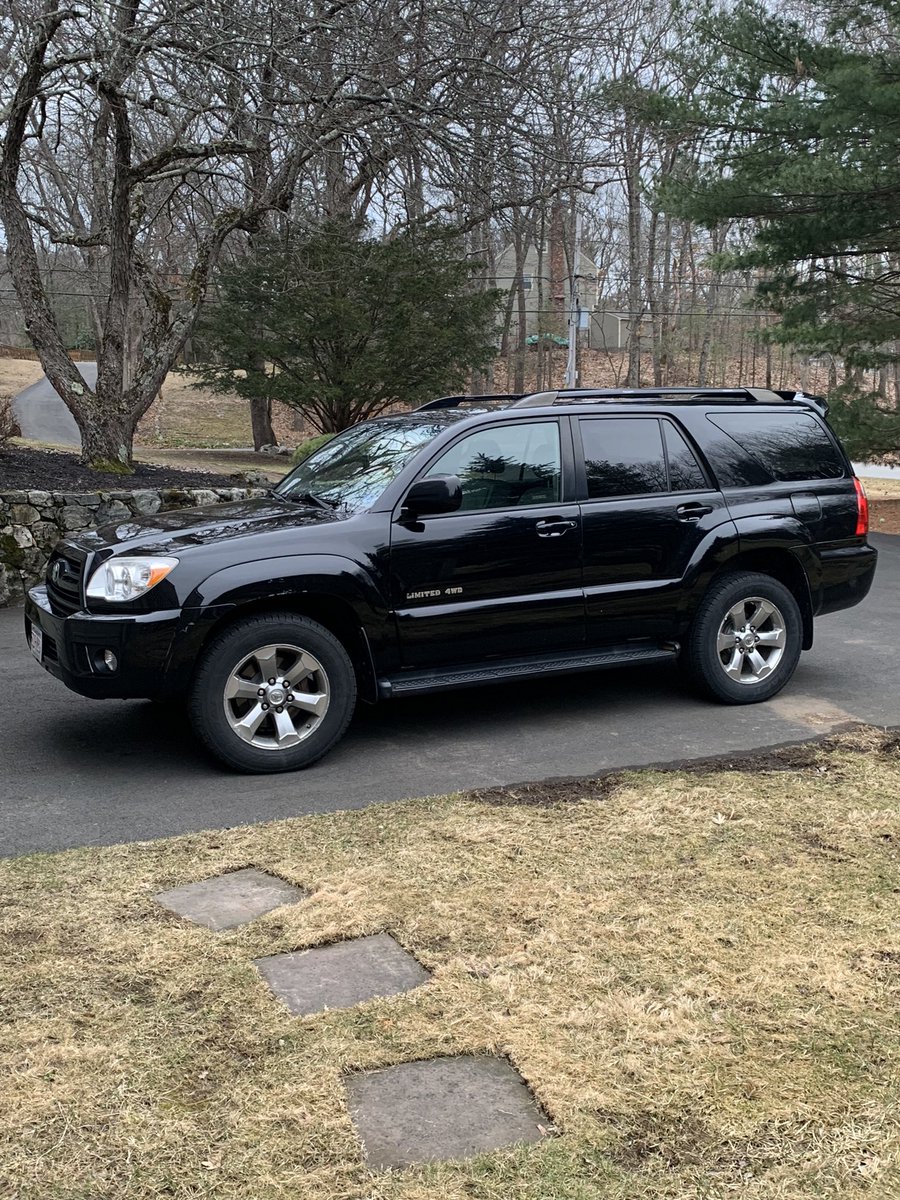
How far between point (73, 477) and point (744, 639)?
7502 mm

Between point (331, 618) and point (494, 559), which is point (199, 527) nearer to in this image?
point (331, 618)

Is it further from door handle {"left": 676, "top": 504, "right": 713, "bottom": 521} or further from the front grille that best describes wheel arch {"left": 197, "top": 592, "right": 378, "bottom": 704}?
door handle {"left": 676, "top": 504, "right": 713, "bottom": 521}

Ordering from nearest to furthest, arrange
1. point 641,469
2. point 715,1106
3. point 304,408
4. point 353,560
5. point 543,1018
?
point 715,1106 < point 543,1018 < point 353,560 < point 641,469 < point 304,408

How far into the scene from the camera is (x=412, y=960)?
3354mm

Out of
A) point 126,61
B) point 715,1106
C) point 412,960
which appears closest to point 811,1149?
point 715,1106

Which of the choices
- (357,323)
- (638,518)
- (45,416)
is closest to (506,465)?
(638,518)

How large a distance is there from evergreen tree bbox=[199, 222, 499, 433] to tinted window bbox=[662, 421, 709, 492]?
14347 mm

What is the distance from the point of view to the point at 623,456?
6109 mm

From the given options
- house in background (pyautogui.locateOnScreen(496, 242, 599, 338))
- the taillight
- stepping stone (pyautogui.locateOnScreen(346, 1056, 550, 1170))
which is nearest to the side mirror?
the taillight

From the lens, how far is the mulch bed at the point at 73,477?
34.1ft

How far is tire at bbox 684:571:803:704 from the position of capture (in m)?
6.24

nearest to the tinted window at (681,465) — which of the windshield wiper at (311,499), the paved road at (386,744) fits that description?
the paved road at (386,744)

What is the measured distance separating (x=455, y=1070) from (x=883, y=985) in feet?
4.36

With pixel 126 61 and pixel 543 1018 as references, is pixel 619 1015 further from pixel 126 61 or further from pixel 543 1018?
pixel 126 61
